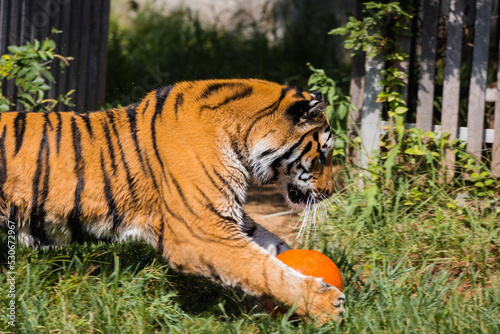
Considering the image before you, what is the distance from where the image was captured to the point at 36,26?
534 cm

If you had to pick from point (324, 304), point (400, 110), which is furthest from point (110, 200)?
point (400, 110)

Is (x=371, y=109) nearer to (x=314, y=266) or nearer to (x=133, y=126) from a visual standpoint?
(x=314, y=266)

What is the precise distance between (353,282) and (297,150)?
2.69 ft

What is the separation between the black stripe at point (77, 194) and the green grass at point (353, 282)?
26 centimetres

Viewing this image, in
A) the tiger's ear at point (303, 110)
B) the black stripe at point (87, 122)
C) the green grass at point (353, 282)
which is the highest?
the tiger's ear at point (303, 110)

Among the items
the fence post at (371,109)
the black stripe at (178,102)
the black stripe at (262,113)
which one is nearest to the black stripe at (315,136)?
the black stripe at (262,113)

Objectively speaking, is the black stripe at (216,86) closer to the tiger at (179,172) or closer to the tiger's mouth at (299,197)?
the tiger at (179,172)

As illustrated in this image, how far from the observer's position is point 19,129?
3.15 meters

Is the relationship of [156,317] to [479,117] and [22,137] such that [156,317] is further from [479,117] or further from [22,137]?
[479,117]

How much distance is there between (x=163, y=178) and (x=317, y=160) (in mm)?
857

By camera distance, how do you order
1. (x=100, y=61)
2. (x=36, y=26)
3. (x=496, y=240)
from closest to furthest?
(x=496, y=240)
(x=36, y=26)
(x=100, y=61)

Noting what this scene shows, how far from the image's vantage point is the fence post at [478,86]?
457cm

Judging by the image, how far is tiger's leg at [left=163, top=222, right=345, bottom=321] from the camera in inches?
112

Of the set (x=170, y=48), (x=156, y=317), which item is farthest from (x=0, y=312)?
(x=170, y=48)
